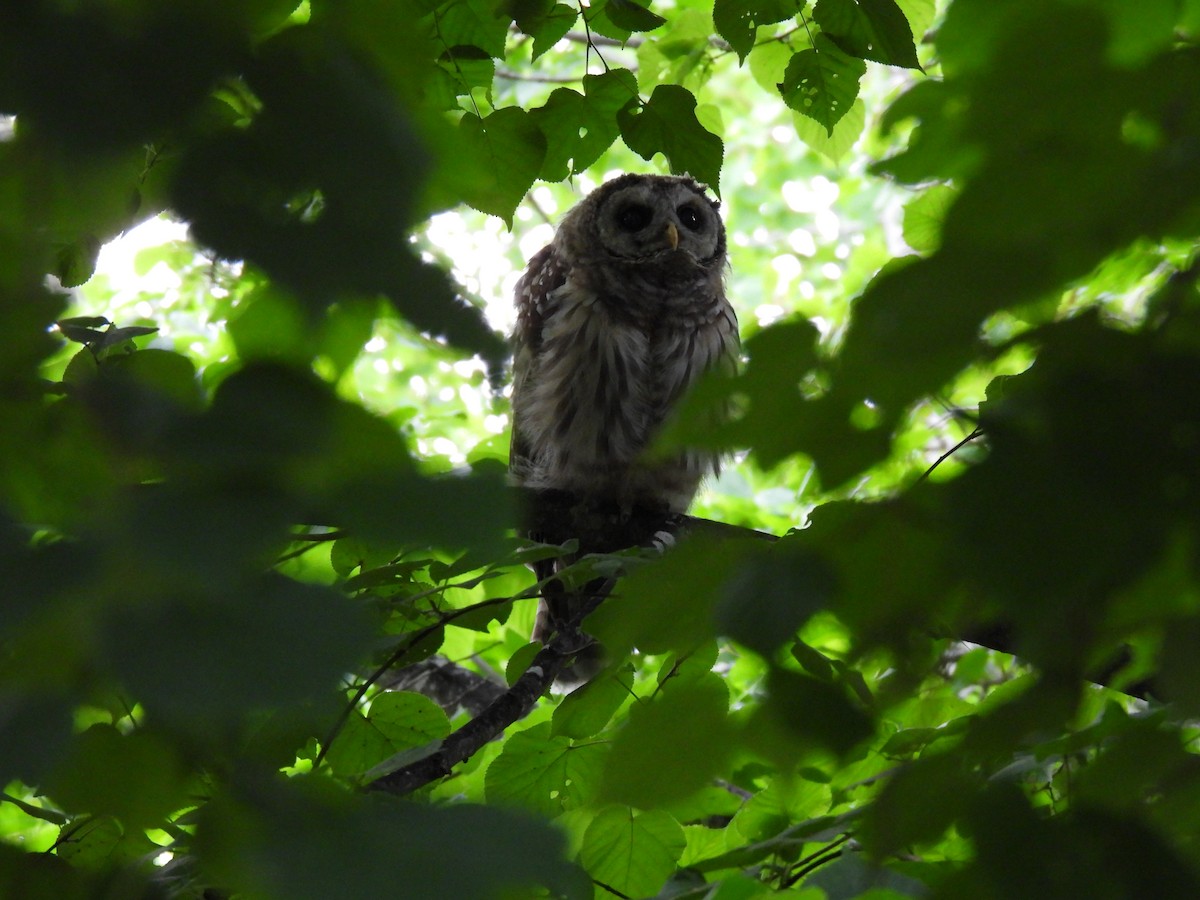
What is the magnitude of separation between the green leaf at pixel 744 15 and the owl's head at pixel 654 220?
165cm

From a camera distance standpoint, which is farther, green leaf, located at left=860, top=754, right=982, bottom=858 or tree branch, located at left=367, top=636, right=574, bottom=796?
tree branch, located at left=367, top=636, right=574, bottom=796

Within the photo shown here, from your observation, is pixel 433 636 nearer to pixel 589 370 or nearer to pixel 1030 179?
pixel 1030 179

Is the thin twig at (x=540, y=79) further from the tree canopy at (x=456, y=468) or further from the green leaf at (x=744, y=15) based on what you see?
the tree canopy at (x=456, y=468)

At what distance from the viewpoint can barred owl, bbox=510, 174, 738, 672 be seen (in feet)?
9.41

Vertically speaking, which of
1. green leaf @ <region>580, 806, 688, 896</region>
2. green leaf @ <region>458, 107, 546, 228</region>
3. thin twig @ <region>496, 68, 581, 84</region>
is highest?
thin twig @ <region>496, 68, 581, 84</region>

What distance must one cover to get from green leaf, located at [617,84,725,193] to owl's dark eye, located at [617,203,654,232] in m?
1.65

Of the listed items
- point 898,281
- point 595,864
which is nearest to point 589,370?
point 595,864

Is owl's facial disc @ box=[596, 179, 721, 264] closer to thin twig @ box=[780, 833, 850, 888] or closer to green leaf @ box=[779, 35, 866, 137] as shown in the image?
green leaf @ box=[779, 35, 866, 137]

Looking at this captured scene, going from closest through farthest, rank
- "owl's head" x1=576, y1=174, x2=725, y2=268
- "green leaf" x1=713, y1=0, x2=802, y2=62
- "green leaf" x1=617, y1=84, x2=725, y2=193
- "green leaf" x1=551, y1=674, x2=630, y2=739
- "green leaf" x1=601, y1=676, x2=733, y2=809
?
"green leaf" x1=601, y1=676, x2=733, y2=809
"green leaf" x1=551, y1=674, x2=630, y2=739
"green leaf" x1=713, y1=0, x2=802, y2=62
"green leaf" x1=617, y1=84, x2=725, y2=193
"owl's head" x1=576, y1=174, x2=725, y2=268

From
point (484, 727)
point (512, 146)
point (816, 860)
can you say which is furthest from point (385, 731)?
point (512, 146)

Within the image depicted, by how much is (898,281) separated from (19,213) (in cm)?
39

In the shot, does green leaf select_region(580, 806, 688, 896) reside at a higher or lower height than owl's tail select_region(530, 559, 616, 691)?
lower

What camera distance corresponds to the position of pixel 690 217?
3.30 metres

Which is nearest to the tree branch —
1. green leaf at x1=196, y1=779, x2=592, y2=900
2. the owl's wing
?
green leaf at x1=196, y1=779, x2=592, y2=900
